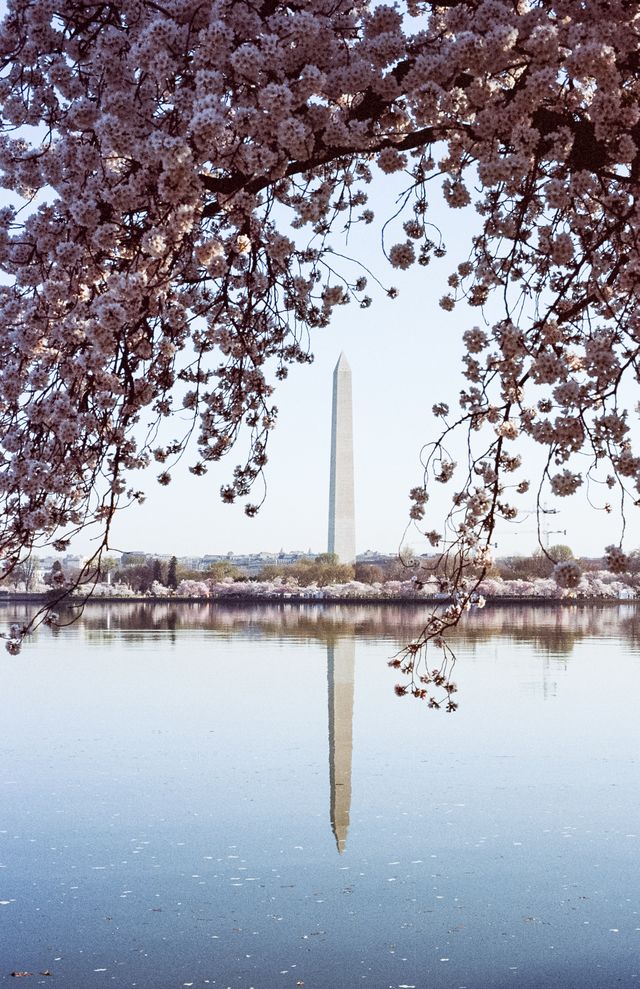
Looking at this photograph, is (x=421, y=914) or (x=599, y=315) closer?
(x=599, y=315)

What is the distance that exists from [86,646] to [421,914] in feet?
53.3

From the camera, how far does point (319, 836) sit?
6.89 m

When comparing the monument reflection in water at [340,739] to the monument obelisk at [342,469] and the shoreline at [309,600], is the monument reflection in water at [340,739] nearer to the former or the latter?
the monument obelisk at [342,469]

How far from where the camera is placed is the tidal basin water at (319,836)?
484cm

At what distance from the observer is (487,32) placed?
130 inches

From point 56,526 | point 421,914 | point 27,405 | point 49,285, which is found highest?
point 49,285

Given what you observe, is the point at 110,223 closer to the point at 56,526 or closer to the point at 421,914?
the point at 56,526

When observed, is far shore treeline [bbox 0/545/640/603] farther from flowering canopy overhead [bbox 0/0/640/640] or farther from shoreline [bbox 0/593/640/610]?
flowering canopy overhead [bbox 0/0/640/640]

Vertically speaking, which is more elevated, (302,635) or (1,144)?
(1,144)

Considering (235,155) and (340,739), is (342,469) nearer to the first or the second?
(340,739)

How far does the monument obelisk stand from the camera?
129 ft

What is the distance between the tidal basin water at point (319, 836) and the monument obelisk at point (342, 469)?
2595cm

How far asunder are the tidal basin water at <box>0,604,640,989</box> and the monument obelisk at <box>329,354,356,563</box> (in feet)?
85.2

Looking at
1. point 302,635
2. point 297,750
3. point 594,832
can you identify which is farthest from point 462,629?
point 594,832
